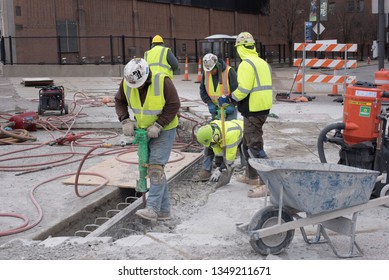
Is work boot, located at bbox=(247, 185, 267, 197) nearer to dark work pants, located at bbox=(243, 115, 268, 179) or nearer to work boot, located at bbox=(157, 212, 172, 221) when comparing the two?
dark work pants, located at bbox=(243, 115, 268, 179)

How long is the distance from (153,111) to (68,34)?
2674cm

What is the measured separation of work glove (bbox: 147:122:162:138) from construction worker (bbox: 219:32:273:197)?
1.75 m

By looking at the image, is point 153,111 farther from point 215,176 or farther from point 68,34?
point 68,34

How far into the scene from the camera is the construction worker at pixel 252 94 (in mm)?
7148

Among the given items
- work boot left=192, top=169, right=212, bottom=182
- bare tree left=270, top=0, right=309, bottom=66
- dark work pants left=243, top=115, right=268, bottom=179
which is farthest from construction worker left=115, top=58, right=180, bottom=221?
bare tree left=270, top=0, right=309, bottom=66

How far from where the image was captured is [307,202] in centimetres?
457

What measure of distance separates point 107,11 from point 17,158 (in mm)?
26063

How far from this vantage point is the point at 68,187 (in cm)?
738

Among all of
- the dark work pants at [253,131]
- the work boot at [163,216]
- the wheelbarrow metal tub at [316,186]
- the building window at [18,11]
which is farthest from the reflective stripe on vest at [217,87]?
the building window at [18,11]

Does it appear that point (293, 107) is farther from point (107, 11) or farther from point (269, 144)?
point (107, 11)

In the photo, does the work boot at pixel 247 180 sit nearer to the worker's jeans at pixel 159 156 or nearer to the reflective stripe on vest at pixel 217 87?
the reflective stripe on vest at pixel 217 87

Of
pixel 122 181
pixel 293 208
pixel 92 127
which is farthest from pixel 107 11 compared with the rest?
pixel 293 208

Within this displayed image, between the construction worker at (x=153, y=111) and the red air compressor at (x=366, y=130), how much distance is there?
1847mm

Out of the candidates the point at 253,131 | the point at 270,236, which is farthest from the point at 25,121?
the point at 270,236
